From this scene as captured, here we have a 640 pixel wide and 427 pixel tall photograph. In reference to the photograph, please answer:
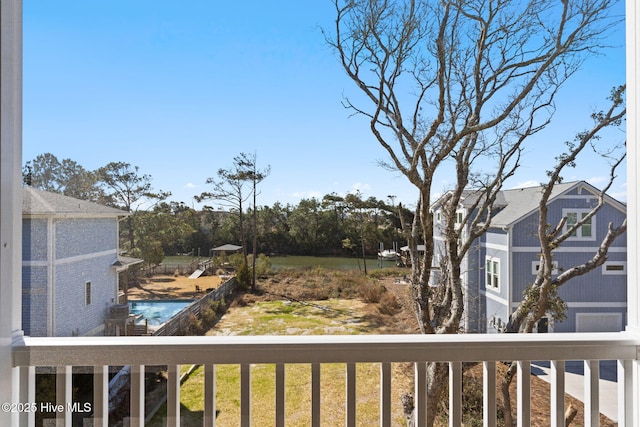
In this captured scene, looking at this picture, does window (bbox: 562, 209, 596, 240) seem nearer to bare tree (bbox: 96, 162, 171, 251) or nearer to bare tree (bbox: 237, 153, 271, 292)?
bare tree (bbox: 237, 153, 271, 292)

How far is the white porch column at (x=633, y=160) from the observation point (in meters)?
1.34

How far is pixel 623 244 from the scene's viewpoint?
1572mm

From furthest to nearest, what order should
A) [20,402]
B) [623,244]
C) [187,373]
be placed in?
[623,244] → [187,373] → [20,402]

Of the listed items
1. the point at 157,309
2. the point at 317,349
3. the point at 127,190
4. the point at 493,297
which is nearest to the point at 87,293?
the point at 157,309

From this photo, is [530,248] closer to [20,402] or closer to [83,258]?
[83,258]

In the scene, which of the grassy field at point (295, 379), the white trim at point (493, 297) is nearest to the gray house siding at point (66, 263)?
the grassy field at point (295, 379)

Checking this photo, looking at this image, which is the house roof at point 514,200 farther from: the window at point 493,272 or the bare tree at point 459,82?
the window at point 493,272

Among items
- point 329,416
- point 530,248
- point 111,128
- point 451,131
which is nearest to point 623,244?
point 530,248

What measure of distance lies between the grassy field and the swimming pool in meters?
0.19

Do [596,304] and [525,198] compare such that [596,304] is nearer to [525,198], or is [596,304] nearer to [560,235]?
[560,235]

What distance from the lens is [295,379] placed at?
1498 mm

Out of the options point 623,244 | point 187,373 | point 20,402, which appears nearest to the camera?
point 20,402

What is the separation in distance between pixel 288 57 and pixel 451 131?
770mm

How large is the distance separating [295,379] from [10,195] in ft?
3.89
